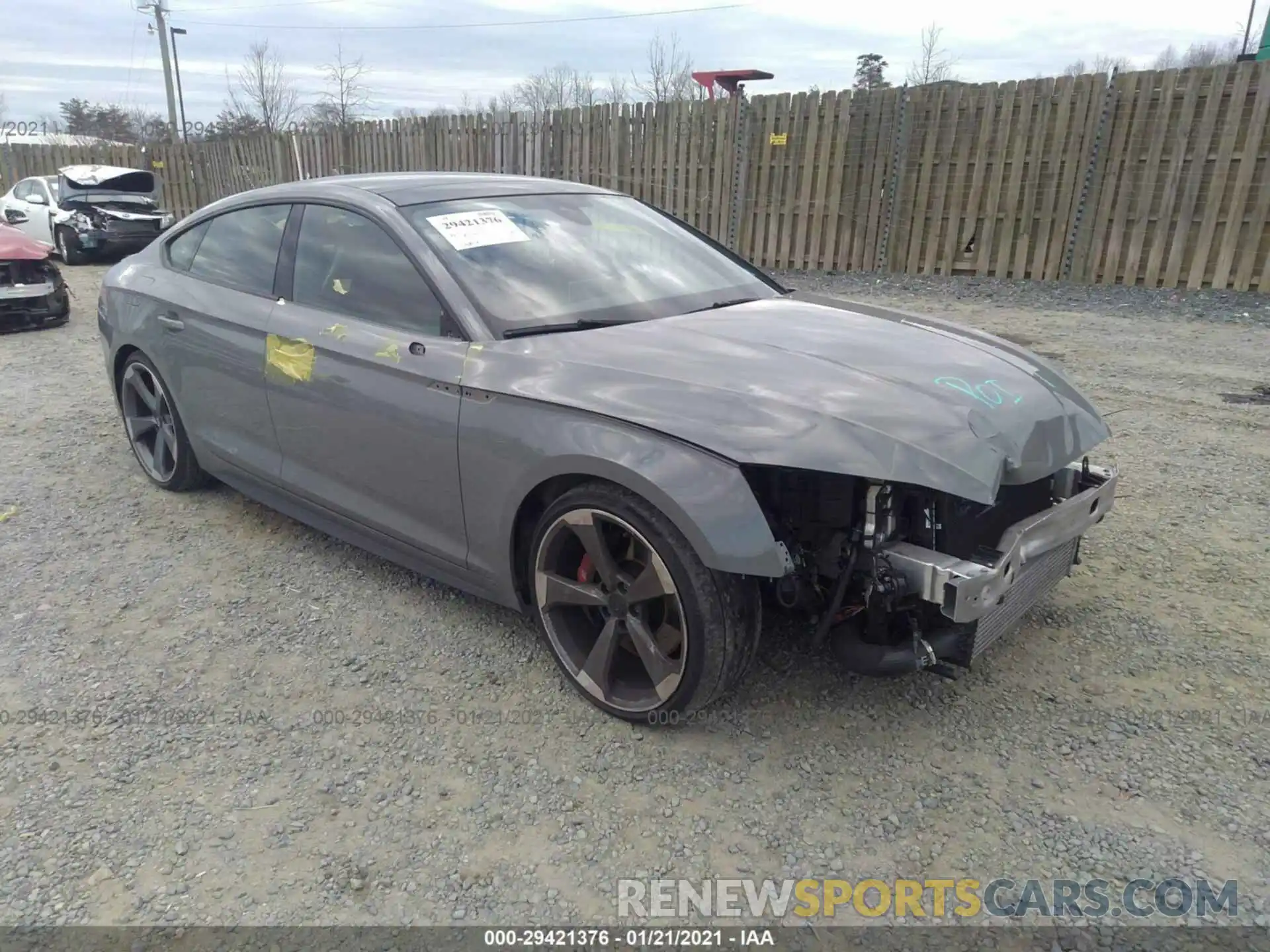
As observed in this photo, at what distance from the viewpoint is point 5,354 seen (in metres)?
8.15

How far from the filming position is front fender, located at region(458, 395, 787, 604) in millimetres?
2322

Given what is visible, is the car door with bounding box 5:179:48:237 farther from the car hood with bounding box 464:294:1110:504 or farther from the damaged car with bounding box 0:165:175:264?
the car hood with bounding box 464:294:1110:504

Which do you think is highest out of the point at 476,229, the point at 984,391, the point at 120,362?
the point at 476,229

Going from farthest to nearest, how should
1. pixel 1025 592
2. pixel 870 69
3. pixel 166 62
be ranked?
pixel 870 69 < pixel 166 62 < pixel 1025 592

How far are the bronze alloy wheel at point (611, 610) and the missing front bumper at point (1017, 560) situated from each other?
67cm

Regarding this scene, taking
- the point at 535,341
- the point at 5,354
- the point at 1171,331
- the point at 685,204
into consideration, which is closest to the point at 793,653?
the point at 535,341

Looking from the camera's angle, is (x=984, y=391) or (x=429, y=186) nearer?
(x=984, y=391)

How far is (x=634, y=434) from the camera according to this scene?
250 cm

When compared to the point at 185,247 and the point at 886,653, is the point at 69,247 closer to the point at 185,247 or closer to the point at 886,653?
the point at 185,247

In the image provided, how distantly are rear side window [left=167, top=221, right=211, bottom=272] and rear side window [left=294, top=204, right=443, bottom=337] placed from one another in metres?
1.02

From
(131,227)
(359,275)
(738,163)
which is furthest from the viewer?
(131,227)

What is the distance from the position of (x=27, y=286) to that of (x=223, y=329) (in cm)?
713

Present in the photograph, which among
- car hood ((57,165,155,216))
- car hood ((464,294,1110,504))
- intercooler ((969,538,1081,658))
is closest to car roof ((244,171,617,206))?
car hood ((464,294,1110,504))
